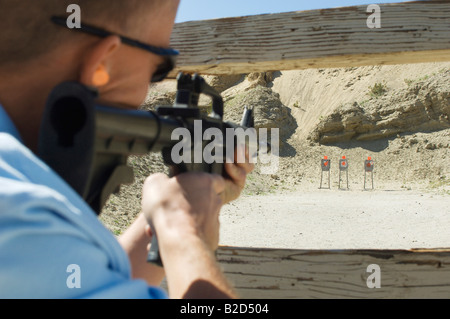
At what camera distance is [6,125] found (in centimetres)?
80

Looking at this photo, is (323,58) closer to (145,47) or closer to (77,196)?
(145,47)

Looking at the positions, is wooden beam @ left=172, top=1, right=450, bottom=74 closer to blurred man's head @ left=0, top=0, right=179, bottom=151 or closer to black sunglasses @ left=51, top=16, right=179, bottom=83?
black sunglasses @ left=51, top=16, right=179, bottom=83

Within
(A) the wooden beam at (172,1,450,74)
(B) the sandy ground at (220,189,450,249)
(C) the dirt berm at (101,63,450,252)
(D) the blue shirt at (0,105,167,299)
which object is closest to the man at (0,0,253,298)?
(D) the blue shirt at (0,105,167,299)

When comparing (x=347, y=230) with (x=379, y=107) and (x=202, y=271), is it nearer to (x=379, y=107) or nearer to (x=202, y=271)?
(x=202, y=271)

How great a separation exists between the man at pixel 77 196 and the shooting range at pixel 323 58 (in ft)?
2.26

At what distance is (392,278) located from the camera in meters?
1.74

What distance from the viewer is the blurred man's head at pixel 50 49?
86cm

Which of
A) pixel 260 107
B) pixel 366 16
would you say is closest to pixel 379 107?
pixel 260 107

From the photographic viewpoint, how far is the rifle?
805 mm

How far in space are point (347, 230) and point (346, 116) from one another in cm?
1728

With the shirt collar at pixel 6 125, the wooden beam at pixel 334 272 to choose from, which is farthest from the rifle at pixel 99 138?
the wooden beam at pixel 334 272

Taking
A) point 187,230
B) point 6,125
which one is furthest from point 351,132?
point 6,125

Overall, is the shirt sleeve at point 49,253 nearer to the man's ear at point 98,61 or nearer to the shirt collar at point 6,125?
the shirt collar at point 6,125
